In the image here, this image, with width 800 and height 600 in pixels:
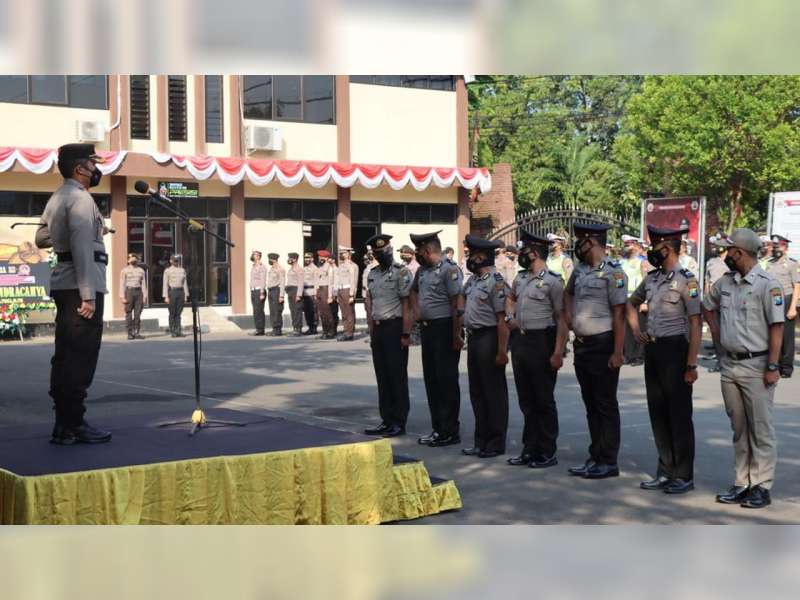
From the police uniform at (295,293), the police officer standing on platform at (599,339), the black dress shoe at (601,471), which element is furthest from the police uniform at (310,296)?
the black dress shoe at (601,471)

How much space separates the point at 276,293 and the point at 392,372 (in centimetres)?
1411

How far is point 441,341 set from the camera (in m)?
9.43

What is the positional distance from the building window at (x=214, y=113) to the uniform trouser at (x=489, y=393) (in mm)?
18041

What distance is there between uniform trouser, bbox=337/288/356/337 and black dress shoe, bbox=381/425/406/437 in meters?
11.8

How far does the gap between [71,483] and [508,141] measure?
4456 cm

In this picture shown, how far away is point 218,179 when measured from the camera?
25234mm

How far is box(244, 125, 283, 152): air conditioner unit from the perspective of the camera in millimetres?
25609

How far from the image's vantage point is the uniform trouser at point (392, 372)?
980cm

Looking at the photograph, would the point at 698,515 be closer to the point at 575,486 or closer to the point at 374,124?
the point at 575,486

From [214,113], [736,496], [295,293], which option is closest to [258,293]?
[295,293]

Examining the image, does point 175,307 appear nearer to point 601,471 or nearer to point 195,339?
point 195,339

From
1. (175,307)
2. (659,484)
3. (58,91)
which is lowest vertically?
(659,484)

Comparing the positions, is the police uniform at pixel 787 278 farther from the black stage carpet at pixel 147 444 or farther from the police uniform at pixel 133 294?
the police uniform at pixel 133 294

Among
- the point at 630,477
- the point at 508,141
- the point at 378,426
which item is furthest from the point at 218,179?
the point at 508,141
